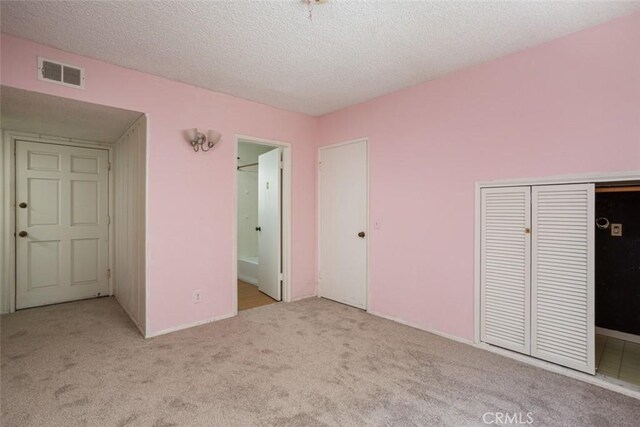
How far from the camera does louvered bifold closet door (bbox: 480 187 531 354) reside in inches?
93.8

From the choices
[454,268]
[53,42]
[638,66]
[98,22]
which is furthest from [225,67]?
[638,66]

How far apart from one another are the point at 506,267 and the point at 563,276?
0.37 metres

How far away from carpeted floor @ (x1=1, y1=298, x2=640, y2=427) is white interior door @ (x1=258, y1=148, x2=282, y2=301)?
3.37 ft

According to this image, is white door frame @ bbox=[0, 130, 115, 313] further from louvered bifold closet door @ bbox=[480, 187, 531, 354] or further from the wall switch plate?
the wall switch plate

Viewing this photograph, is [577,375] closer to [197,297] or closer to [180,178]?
[197,297]

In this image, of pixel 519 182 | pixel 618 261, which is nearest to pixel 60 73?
pixel 519 182

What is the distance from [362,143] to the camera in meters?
3.59

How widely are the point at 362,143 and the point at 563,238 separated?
83.7 inches

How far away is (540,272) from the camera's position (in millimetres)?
2322

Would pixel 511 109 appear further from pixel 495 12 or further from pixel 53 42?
pixel 53 42

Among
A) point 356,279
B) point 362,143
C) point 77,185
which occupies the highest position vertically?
point 362,143

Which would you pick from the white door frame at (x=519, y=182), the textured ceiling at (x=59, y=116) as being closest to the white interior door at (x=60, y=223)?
A: the textured ceiling at (x=59, y=116)

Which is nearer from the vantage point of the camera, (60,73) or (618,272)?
(60,73)

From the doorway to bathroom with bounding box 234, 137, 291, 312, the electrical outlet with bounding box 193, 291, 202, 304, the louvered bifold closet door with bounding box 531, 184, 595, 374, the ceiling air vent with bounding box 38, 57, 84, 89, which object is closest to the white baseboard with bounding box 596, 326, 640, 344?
the louvered bifold closet door with bounding box 531, 184, 595, 374
